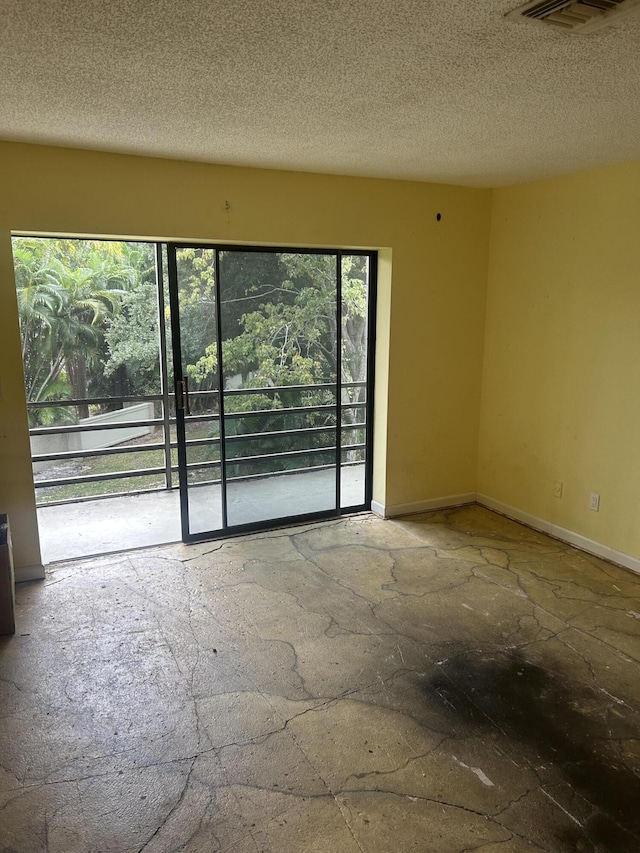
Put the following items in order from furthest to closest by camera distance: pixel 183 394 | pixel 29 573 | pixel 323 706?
pixel 183 394, pixel 29 573, pixel 323 706

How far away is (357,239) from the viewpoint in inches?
154

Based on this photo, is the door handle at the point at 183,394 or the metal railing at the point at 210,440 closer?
the door handle at the point at 183,394

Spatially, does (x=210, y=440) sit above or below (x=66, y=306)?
below

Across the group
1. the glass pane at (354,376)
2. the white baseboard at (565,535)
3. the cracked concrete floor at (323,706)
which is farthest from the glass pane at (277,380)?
the white baseboard at (565,535)

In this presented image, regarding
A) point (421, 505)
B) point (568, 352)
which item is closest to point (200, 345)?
point (421, 505)

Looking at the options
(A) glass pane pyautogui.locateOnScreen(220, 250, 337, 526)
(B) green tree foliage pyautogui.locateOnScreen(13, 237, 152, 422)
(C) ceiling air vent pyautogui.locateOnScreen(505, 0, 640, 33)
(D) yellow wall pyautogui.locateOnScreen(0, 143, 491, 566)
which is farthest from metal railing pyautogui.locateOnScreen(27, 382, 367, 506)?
(C) ceiling air vent pyautogui.locateOnScreen(505, 0, 640, 33)

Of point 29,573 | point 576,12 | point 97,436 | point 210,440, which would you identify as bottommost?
point 29,573

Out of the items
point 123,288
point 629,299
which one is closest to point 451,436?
point 629,299

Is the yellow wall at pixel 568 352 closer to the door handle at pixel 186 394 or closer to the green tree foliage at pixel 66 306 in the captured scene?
the door handle at pixel 186 394

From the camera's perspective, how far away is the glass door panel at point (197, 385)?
3613mm

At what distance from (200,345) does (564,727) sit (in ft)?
9.30

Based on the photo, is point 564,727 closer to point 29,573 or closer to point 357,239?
point 29,573

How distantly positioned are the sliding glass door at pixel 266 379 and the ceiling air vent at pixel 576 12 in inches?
95.1

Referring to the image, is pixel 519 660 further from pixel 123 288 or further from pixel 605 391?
pixel 123 288
